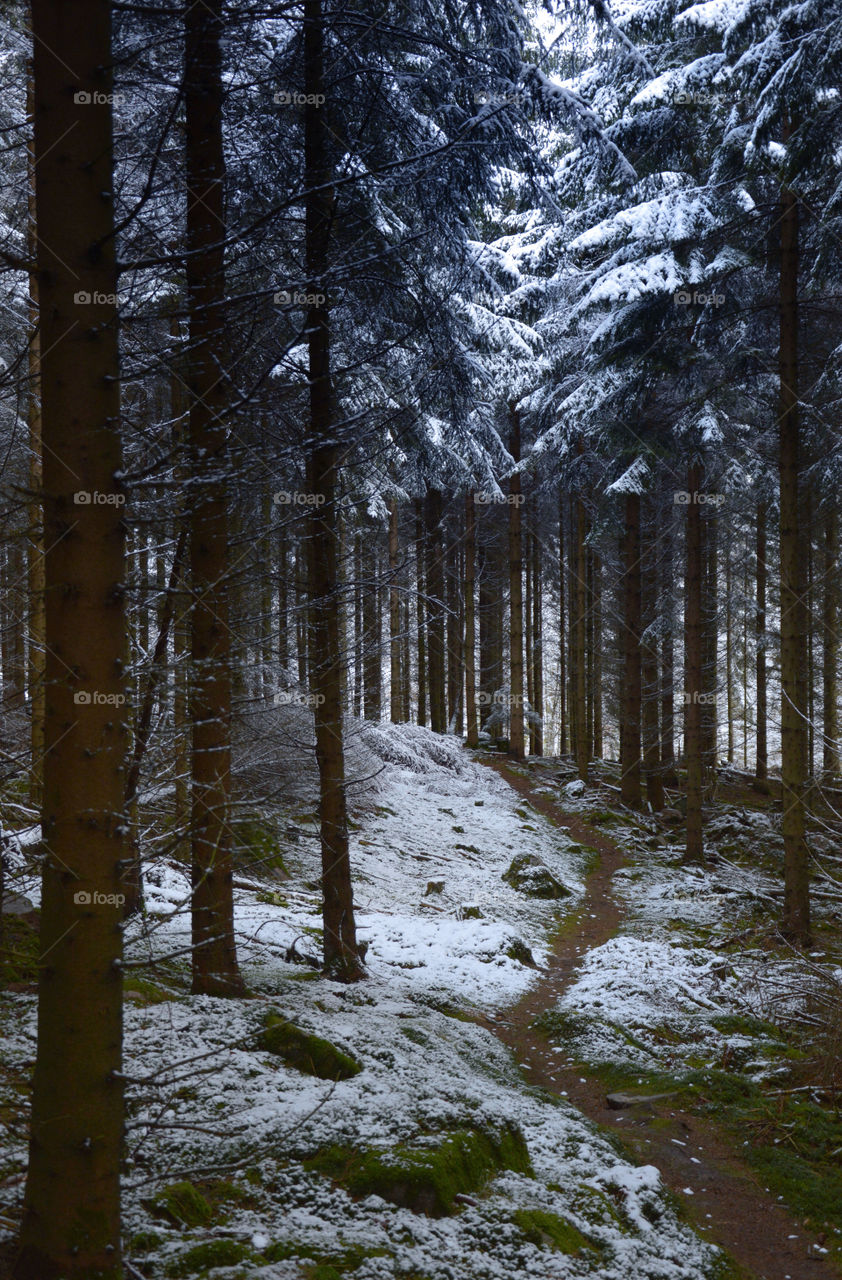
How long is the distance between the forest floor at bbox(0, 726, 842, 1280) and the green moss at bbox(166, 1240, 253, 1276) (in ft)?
0.04

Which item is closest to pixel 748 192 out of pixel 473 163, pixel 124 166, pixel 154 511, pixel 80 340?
pixel 473 163

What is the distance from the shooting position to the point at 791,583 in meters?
9.73

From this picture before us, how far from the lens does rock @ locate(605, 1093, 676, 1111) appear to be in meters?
5.93

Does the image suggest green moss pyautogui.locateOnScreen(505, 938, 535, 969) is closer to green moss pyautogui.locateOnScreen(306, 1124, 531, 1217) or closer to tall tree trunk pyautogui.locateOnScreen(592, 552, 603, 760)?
green moss pyautogui.locateOnScreen(306, 1124, 531, 1217)

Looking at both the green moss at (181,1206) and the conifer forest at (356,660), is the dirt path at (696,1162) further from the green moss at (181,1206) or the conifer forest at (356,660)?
the green moss at (181,1206)

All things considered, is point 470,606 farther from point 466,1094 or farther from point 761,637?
point 466,1094

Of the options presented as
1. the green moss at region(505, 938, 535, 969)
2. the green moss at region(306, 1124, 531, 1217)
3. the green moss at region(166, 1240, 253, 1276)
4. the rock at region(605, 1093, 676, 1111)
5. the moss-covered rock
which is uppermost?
the green moss at region(166, 1240, 253, 1276)

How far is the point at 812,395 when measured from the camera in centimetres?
1038

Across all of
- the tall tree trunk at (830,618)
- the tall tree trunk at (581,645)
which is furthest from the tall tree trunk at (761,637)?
the tall tree trunk at (581,645)

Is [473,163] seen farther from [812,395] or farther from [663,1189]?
[663,1189]

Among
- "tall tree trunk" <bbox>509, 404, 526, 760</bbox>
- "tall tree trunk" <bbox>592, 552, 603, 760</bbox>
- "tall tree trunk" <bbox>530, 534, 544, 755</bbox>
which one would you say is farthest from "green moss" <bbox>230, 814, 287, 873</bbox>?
"tall tree trunk" <bbox>530, 534, 544, 755</bbox>

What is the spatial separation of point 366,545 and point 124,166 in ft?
53.6

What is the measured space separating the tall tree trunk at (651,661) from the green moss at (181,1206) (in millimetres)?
15366

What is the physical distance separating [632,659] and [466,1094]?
13.8 m
